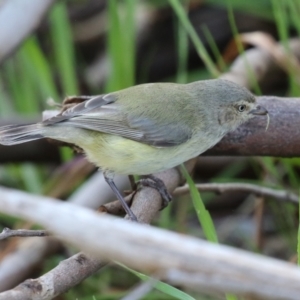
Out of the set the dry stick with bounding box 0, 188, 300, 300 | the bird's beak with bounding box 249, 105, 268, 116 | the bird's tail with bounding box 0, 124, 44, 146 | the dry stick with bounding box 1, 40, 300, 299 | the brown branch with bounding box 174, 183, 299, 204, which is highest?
the dry stick with bounding box 0, 188, 300, 300

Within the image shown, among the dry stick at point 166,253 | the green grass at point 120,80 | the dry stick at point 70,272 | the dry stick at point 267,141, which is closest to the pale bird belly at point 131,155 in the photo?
the dry stick at point 267,141

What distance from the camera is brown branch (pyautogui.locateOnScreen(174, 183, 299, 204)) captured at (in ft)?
8.61

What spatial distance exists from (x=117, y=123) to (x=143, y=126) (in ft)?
0.34

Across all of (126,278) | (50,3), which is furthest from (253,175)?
(50,3)

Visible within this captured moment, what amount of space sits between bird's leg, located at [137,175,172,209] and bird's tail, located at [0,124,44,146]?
434mm

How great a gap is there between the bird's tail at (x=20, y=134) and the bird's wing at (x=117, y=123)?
0.05m

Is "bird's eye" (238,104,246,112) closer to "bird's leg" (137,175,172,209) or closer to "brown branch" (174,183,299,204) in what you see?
"brown branch" (174,183,299,204)

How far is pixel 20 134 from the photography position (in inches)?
98.1

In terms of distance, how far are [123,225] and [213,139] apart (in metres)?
1.55

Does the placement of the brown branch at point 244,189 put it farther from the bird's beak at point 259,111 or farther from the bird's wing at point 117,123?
the bird's beak at point 259,111

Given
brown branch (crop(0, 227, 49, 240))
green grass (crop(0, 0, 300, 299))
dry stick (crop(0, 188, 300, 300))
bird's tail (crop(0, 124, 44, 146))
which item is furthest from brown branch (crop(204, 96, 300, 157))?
dry stick (crop(0, 188, 300, 300))

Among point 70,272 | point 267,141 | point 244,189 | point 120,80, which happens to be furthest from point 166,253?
point 120,80

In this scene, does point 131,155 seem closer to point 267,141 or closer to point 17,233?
point 267,141

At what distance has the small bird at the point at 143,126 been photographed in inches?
97.7
